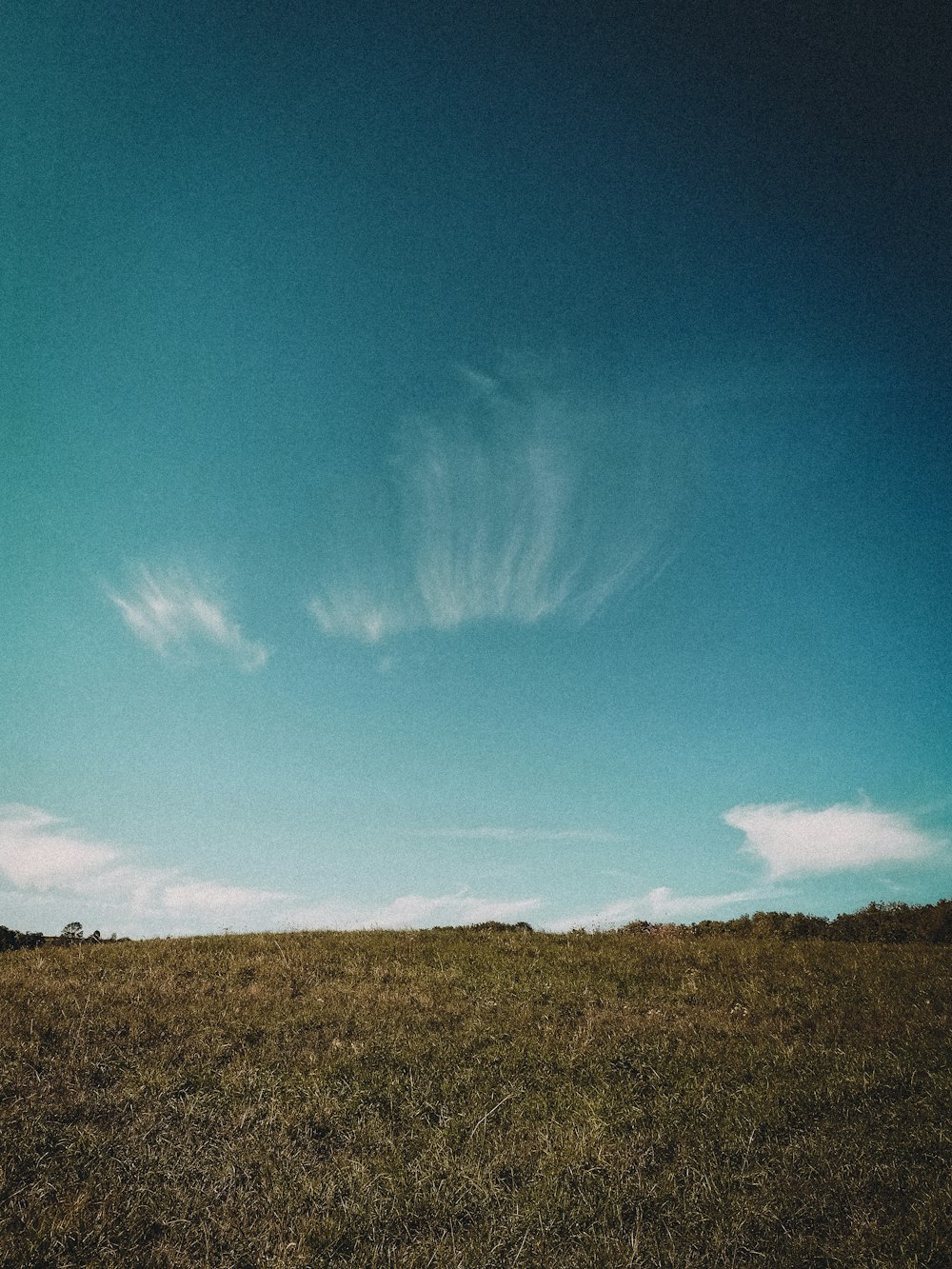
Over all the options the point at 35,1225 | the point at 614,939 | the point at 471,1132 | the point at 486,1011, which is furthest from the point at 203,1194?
the point at 614,939

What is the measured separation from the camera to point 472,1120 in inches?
356

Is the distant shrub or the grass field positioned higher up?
the distant shrub

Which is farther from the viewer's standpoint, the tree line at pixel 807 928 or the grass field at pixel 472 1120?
the tree line at pixel 807 928

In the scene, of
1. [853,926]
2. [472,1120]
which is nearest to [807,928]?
[853,926]

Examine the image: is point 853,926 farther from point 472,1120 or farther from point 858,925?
point 472,1120

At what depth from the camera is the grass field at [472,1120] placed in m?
6.61

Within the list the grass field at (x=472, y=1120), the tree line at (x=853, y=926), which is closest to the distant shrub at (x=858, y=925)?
the tree line at (x=853, y=926)

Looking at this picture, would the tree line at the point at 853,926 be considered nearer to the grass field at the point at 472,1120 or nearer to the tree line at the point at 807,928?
the tree line at the point at 807,928

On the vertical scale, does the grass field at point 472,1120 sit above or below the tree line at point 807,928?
below

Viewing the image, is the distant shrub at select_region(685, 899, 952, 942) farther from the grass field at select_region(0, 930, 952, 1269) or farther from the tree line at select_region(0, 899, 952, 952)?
the grass field at select_region(0, 930, 952, 1269)

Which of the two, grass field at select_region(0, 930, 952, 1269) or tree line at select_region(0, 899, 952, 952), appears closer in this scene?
grass field at select_region(0, 930, 952, 1269)

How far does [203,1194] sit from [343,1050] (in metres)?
4.38

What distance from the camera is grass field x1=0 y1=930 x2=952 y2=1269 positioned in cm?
661

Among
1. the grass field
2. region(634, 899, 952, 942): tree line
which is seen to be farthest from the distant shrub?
the grass field
